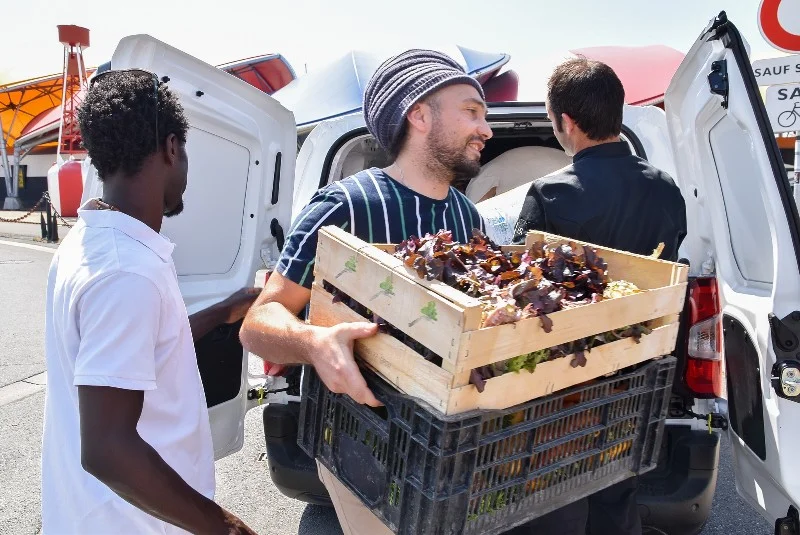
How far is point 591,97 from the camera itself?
2406 mm

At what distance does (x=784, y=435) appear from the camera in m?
1.97

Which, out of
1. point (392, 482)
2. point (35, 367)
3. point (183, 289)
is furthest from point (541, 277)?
point (35, 367)

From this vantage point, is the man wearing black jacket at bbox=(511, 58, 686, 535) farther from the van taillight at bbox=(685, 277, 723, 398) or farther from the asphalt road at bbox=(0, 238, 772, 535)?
the asphalt road at bbox=(0, 238, 772, 535)

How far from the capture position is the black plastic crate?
133 cm

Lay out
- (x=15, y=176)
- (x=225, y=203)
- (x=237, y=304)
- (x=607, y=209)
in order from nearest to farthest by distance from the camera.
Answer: (x=607, y=209), (x=237, y=304), (x=225, y=203), (x=15, y=176)

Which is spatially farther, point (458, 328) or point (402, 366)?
point (402, 366)

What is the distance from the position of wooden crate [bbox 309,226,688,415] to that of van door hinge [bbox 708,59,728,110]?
711mm

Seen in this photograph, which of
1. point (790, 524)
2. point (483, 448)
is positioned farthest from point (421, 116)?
point (790, 524)

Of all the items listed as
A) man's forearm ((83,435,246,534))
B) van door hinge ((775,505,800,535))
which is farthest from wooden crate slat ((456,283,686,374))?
van door hinge ((775,505,800,535))

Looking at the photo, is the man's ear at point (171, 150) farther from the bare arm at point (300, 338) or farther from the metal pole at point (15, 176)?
the metal pole at point (15, 176)

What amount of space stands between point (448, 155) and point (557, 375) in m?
0.90

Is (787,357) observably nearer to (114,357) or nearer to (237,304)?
(114,357)

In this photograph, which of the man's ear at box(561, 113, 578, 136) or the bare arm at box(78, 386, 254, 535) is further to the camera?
the man's ear at box(561, 113, 578, 136)

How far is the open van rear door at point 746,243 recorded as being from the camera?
6.40 feet
